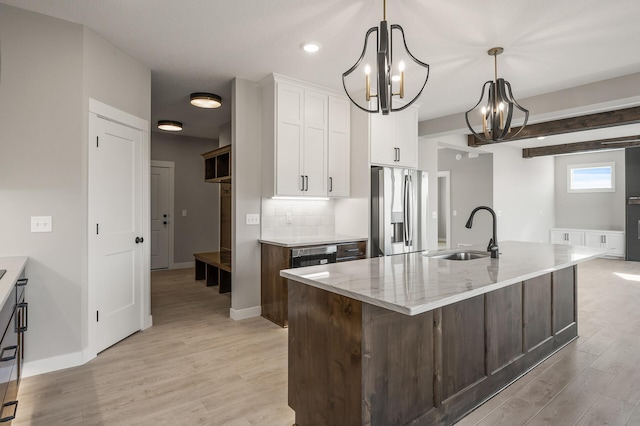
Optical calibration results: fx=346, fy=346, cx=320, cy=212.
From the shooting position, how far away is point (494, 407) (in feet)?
7.14

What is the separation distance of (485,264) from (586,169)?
30.5ft

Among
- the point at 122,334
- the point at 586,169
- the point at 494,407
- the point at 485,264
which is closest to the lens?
the point at 494,407

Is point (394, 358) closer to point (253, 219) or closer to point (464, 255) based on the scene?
point (464, 255)

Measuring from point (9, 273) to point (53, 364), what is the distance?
1.08 m

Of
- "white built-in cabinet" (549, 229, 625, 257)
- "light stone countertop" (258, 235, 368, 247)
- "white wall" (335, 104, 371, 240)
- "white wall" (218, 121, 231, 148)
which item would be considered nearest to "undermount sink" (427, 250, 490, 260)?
"light stone countertop" (258, 235, 368, 247)

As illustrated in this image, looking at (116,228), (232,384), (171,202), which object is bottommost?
(232,384)

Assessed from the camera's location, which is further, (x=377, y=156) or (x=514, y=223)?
(x=514, y=223)

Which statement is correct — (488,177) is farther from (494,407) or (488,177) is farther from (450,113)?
(494,407)

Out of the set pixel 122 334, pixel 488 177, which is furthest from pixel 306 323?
pixel 488 177

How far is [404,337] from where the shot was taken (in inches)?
70.1

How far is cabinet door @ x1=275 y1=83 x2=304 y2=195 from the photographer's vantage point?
3.87 metres

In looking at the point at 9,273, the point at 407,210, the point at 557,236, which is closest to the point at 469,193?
the point at 557,236

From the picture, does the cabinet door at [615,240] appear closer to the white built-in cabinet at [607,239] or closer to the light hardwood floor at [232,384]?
the white built-in cabinet at [607,239]

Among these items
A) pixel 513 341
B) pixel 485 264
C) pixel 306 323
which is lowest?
pixel 513 341
